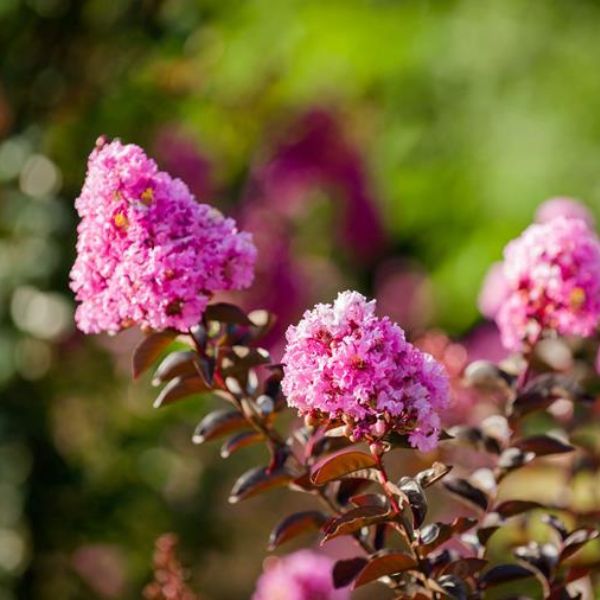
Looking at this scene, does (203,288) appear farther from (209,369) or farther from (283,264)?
(283,264)

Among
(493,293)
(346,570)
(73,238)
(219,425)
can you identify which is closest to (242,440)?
(219,425)

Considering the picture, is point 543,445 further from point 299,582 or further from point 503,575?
point 299,582

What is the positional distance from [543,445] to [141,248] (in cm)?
43

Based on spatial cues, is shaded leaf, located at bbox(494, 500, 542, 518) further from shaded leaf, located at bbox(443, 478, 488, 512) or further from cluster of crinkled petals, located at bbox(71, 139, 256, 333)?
cluster of crinkled petals, located at bbox(71, 139, 256, 333)

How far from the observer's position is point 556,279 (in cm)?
123

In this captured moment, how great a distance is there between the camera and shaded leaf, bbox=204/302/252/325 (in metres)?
1.13

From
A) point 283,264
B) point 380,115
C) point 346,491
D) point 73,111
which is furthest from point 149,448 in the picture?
point 380,115

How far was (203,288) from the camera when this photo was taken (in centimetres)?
107

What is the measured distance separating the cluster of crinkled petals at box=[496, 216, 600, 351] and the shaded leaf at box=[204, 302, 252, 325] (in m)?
0.29

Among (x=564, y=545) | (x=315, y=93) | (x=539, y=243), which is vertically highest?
(x=315, y=93)

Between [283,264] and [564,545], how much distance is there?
5.73 ft

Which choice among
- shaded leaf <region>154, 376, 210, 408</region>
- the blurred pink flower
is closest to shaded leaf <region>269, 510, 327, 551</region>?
shaded leaf <region>154, 376, 210, 408</region>

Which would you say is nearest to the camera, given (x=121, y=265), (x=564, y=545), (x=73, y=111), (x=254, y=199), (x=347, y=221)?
(x=121, y=265)

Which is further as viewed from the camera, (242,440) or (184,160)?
(184,160)
